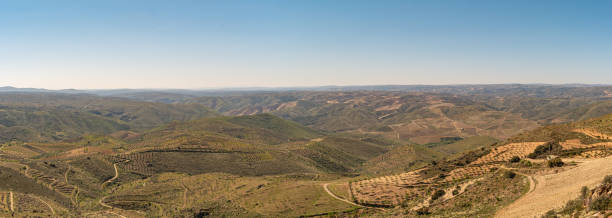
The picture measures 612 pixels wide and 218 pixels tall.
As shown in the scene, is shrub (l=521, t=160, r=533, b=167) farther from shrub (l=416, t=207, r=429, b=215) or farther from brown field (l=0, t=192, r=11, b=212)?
brown field (l=0, t=192, r=11, b=212)

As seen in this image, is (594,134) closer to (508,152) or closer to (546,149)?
(546,149)

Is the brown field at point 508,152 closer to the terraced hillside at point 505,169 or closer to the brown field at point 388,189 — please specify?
the terraced hillside at point 505,169

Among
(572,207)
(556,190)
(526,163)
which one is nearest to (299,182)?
(526,163)

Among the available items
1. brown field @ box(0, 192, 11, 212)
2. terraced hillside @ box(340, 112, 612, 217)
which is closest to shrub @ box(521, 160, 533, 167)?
terraced hillside @ box(340, 112, 612, 217)

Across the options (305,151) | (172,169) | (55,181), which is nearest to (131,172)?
(172,169)

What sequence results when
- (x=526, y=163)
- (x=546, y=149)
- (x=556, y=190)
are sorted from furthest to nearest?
(x=546, y=149)
(x=526, y=163)
(x=556, y=190)

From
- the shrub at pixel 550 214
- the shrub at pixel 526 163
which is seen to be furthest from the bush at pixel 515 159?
the shrub at pixel 550 214
